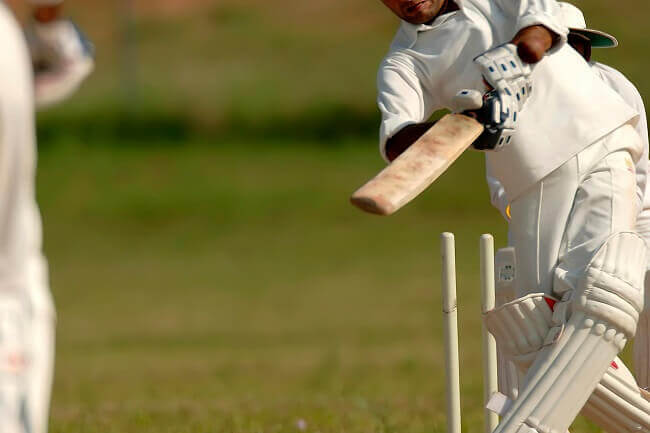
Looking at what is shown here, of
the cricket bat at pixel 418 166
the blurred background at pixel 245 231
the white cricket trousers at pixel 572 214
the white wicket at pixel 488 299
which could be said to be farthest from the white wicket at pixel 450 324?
the blurred background at pixel 245 231

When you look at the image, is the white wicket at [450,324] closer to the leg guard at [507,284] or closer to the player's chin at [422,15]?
the leg guard at [507,284]

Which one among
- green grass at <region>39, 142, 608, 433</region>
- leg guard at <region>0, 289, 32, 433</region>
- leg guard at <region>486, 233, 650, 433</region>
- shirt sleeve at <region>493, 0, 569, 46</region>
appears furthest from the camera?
green grass at <region>39, 142, 608, 433</region>

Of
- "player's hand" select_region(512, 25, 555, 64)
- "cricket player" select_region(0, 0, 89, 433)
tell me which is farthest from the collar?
"cricket player" select_region(0, 0, 89, 433)

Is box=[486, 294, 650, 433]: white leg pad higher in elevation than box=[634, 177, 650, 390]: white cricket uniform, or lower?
higher

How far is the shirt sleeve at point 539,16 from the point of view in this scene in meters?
4.05

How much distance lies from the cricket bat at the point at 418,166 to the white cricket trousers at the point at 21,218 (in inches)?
33.9

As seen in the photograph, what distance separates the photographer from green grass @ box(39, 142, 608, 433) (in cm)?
761

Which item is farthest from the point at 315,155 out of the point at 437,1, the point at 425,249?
the point at 437,1

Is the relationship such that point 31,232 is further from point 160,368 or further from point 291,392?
point 160,368

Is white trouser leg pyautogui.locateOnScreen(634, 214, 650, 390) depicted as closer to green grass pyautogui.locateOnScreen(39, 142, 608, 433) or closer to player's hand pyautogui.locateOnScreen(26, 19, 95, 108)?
green grass pyautogui.locateOnScreen(39, 142, 608, 433)

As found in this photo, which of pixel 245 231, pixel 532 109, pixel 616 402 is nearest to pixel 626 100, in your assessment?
pixel 532 109

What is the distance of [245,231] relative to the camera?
70.3ft

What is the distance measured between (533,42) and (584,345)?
87 centimetres

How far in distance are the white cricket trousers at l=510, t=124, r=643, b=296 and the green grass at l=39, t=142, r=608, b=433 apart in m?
2.02
